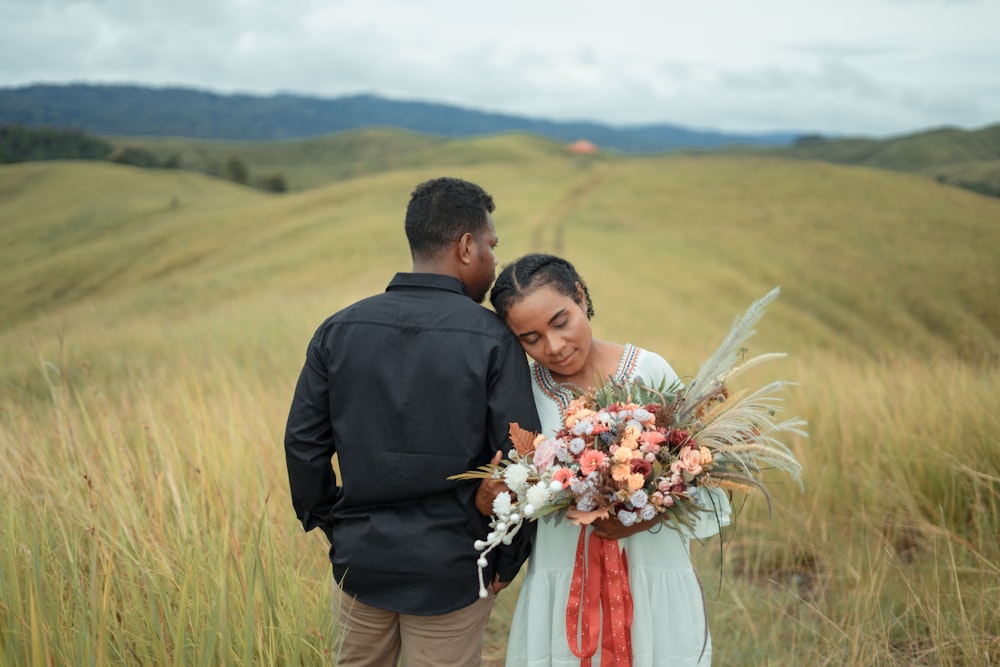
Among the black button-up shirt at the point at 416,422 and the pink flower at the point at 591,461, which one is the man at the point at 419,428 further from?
the pink flower at the point at 591,461

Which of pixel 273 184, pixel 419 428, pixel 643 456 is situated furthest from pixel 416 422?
pixel 273 184

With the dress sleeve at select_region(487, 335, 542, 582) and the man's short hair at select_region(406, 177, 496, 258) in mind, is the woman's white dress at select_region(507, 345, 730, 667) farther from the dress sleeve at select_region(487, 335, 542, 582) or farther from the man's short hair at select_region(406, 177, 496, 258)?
the man's short hair at select_region(406, 177, 496, 258)

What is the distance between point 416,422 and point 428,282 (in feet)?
1.61

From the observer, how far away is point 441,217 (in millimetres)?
2471

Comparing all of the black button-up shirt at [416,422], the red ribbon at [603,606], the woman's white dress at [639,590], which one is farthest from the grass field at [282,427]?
the red ribbon at [603,606]

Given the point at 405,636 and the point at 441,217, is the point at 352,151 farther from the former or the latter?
the point at 405,636

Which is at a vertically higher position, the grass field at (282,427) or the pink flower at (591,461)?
the pink flower at (591,461)

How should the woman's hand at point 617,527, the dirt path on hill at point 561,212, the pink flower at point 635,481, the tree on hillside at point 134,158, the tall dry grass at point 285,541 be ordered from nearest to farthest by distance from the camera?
1. the pink flower at point 635,481
2. the woman's hand at point 617,527
3. the tall dry grass at point 285,541
4. the dirt path on hill at point 561,212
5. the tree on hillside at point 134,158

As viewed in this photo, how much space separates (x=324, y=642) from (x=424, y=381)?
3.52ft

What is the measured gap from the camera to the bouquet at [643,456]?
202 centimetres

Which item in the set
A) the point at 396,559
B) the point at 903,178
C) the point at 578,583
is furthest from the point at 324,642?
the point at 903,178

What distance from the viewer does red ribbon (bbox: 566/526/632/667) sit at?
2.38 metres

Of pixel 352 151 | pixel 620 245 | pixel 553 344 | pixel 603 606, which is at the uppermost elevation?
pixel 352 151

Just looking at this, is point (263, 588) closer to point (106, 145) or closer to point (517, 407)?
point (517, 407)
